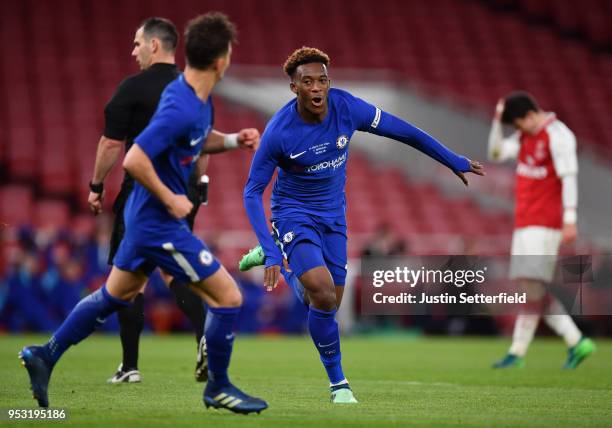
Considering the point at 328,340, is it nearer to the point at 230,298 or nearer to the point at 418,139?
the point at 230,298

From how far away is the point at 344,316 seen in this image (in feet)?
58.5

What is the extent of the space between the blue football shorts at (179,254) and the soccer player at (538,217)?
223 inches

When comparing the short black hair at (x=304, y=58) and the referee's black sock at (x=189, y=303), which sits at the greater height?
the short black hair at (x=304, y=58)

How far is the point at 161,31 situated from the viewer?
7.75 m

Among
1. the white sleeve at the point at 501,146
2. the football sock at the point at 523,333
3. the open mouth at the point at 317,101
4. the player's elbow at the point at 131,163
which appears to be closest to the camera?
the player's elbow at the point at 131,163

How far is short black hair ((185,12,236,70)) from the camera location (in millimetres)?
5738

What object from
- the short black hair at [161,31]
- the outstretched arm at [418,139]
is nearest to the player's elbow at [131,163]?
the outstretched arm at [418,139]

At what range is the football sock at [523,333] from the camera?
10.8 meters

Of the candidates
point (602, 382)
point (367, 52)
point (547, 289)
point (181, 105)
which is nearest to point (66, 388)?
point (181, 105)

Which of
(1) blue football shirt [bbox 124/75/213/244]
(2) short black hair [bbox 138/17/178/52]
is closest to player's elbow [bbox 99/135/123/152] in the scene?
(2) short black hair [bbox 138/17/178/52]

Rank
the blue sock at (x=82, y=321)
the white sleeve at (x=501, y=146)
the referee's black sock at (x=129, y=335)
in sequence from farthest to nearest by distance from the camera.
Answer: the white sleeve at (x=501, y=146) < the referee's black sock at (x=129, y=335) < the blue sock at (x=82, y=321)

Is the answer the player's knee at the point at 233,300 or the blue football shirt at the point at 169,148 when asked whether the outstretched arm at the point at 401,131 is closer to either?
the blue football shirt at the point at 169,148

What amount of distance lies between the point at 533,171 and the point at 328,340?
4.60 metres

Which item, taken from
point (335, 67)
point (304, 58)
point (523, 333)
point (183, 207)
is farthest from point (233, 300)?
point (335, 67)
